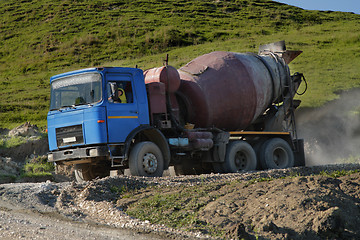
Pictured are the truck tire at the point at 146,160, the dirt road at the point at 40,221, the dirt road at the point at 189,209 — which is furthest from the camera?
the truck tire at the point at 146,160

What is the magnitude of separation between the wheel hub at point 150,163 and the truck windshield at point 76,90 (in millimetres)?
1855

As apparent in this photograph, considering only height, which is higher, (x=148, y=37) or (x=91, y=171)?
(x=148, y=37)

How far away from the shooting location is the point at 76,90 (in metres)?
11.6

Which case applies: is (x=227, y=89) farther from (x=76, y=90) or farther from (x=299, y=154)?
(x=76, y=90)

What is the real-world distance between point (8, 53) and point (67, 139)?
37851 mm

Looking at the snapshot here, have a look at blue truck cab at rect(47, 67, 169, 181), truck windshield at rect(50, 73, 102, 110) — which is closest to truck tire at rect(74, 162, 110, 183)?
blue truck cab at rect(47, 67, 169, 181)

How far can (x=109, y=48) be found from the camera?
4250 centimetres

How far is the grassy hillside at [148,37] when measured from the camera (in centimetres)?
2994

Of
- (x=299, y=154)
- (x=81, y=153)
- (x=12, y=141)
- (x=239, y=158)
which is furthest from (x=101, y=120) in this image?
(x=12, y=141)

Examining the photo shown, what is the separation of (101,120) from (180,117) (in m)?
3.00

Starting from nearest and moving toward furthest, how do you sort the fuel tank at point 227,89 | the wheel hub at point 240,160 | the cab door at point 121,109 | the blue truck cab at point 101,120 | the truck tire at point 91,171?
1. the blue truck cab at point 101,120
2. the cab door at point 121,109
3. the truck tire at point 91,171
4. the fuel tank at point 227,89
5. the wheel hub at point 240,160

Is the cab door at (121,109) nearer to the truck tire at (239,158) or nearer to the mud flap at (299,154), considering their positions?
the truck tire at (239,158)

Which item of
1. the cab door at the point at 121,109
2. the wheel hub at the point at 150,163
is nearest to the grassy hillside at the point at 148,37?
the wheel hub at the point at 150,163

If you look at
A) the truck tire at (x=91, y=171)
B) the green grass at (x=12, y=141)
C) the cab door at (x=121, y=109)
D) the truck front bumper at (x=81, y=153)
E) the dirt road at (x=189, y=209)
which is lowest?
the dirt road at (x=189, y=209)
